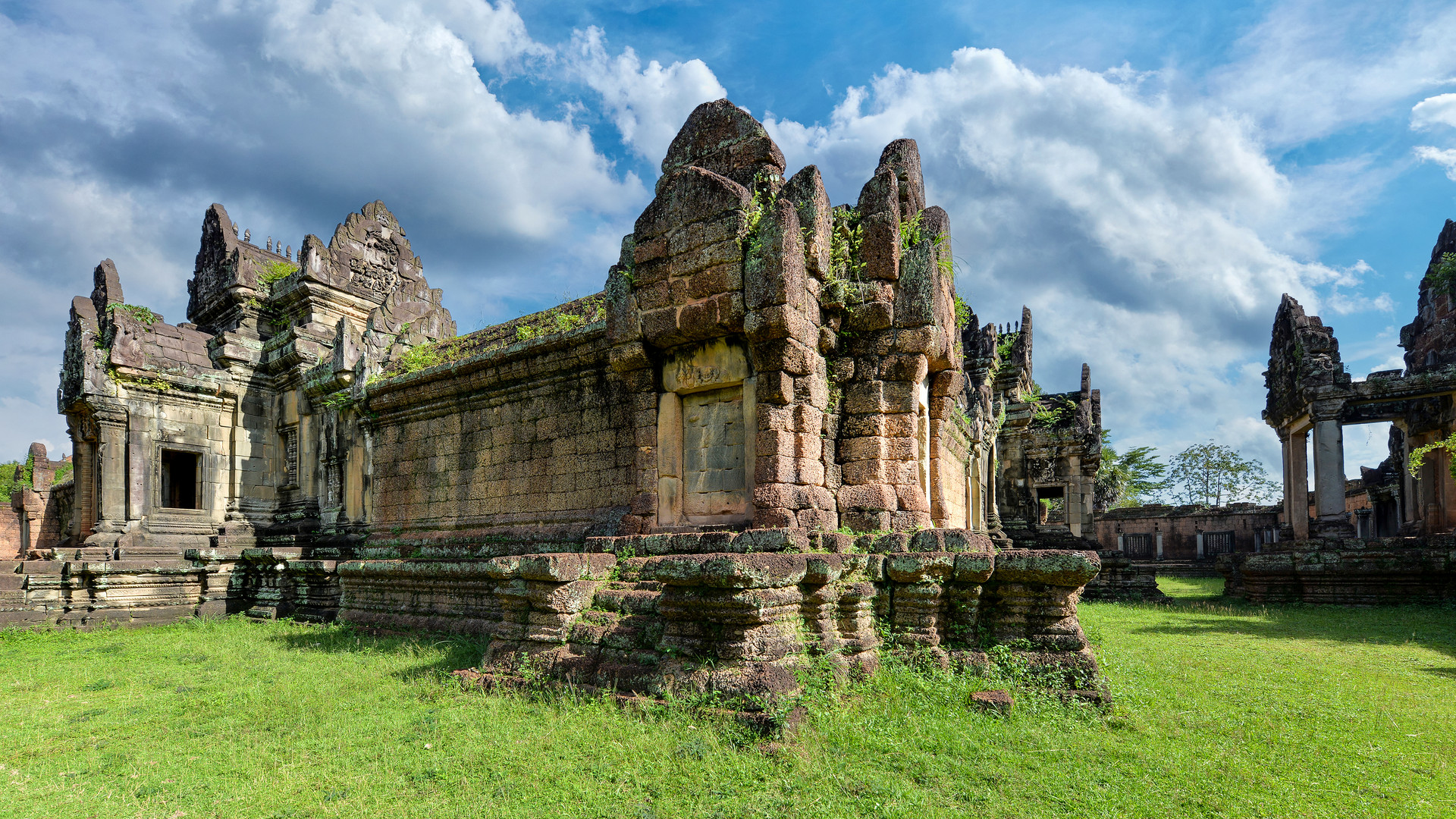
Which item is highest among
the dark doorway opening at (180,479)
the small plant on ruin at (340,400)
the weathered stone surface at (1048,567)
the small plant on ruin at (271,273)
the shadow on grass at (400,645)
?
the small plant on ruin at (271,273)

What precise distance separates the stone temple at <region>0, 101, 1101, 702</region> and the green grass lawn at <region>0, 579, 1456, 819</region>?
570 mm

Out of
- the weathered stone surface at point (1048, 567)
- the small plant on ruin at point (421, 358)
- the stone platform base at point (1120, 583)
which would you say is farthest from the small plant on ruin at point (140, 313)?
the stone platform base at point (1120, 583)

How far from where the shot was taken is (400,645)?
25.8 ft

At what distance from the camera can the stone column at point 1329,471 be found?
16328mm

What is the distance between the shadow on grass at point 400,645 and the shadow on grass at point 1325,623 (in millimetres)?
7855

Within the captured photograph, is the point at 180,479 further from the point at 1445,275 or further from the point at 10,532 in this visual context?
the point at 1445,275

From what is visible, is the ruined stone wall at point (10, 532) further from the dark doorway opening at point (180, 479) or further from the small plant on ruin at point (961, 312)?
the small plant on ruin at point (961, 312)

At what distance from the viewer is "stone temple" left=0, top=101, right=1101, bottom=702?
5418 millimetres

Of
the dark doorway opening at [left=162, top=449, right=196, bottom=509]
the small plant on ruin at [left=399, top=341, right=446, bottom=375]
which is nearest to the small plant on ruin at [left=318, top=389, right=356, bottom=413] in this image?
the small plant on ruin at [left=399, top=341, right=446, bottom=375]

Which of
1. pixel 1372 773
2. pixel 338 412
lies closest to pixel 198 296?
pixel 338 412

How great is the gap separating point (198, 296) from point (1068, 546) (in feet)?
61.7

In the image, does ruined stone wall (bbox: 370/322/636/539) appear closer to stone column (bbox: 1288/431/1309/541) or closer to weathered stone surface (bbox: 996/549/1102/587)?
weathered stone surface (bbox: 996/549/1102/587)

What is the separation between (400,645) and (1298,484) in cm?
1991

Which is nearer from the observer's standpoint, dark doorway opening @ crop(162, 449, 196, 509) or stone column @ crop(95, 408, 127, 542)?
stone column @ crop(95, 408, 127, 542)
